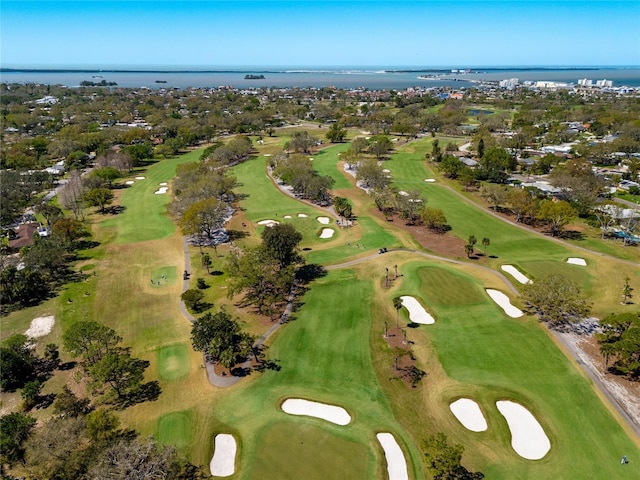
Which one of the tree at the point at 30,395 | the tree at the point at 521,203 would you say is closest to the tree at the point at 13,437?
the tree at the point at 30,395

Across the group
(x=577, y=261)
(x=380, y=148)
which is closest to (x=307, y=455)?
(x=577, y=261)

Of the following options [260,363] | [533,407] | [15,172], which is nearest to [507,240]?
[533,407]

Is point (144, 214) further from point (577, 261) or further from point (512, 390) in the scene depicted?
point (577, 261)

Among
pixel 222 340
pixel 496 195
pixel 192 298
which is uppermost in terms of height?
pixel 496 195

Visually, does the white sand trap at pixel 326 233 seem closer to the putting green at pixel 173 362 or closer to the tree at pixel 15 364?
the putting green at pixel 173 362

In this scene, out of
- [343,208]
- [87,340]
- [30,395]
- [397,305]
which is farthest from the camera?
[343,208]

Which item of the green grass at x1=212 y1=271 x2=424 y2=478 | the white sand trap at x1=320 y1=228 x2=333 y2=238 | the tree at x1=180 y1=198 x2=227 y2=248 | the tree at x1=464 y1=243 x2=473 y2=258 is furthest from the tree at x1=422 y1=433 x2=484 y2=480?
the tree at x1=180 y1=198 x2=227 y2=248
